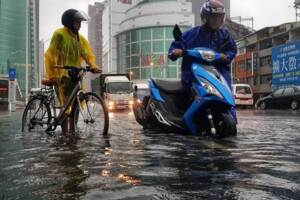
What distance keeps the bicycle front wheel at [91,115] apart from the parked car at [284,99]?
22.4 metres

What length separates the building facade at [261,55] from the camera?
62.7m

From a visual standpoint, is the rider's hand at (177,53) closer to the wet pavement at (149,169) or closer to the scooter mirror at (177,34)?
the scooter mirror at (177,34)

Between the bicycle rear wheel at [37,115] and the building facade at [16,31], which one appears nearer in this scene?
the bicycle rear wheel at [37,115]

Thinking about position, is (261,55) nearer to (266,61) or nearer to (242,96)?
(266,61)

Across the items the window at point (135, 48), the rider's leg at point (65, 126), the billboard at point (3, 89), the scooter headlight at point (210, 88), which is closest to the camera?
the scooter headlight at point (210, 88)

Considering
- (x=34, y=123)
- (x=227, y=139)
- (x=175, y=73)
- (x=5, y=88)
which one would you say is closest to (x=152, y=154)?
(x=227, y=139)

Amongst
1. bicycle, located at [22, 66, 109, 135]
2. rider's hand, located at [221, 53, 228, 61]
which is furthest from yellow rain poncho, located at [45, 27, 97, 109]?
rider's hand, located at [221, 53, 228, 61]

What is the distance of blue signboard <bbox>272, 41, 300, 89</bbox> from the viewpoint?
148 ft

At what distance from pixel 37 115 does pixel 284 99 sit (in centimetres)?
2321

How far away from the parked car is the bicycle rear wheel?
2194 centimetres

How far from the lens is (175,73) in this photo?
108 meters

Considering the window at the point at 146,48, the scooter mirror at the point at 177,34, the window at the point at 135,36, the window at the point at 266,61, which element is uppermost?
the window at the point at 135,36

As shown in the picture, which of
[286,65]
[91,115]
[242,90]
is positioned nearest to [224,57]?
[91,115]

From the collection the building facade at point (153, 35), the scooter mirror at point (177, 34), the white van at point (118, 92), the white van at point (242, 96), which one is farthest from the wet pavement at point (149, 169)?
the building facade at point (153, 35)
